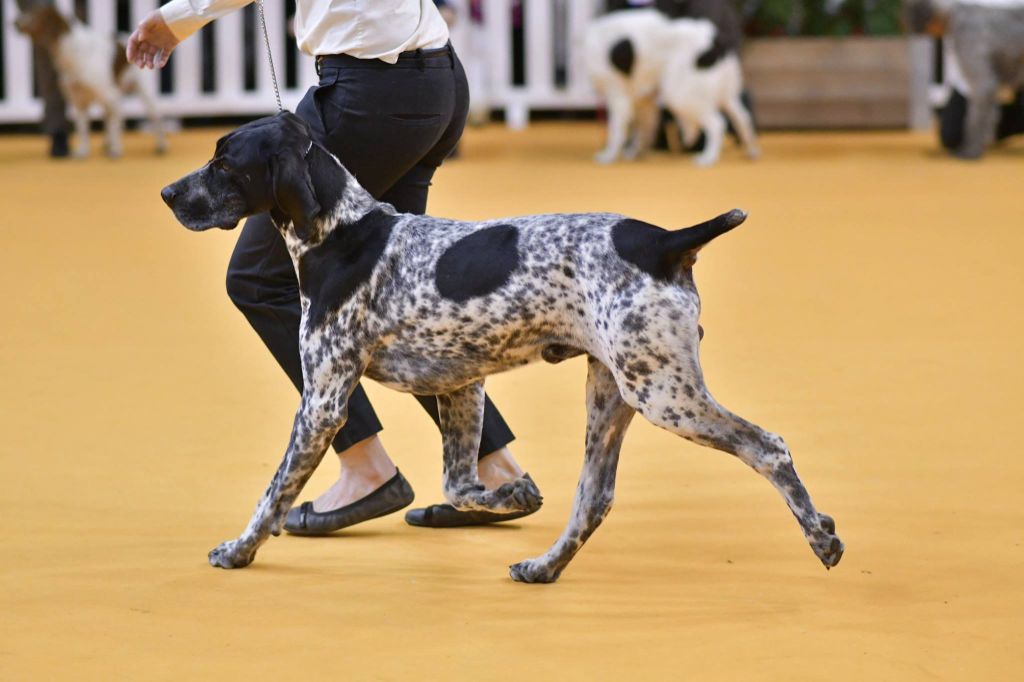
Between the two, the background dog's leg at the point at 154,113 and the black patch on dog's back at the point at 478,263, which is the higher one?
the black patch on dog's back at the point at 478,263

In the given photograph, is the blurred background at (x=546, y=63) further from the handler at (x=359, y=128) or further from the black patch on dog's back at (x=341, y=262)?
the black patch on dog's back at (x=341, y=262)

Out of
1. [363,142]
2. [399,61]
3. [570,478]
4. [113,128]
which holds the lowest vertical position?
[570,478]

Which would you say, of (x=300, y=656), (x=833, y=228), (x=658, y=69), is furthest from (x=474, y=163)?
(x=300, y=656)

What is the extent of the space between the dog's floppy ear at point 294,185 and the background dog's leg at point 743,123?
339 inches

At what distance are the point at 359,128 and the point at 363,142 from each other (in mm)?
34

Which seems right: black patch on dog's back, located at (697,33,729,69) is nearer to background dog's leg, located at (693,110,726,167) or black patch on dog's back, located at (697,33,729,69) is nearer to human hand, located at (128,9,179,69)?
background dog's leg, located at (693,110,726,167)

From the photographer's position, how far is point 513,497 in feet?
11.8

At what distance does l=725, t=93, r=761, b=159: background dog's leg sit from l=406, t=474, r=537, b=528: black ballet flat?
8.16 m

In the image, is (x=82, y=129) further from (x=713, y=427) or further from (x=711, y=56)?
(x=713, y=427)

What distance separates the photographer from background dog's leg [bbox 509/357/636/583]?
341 cm

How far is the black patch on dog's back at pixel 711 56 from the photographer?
11375 millimetres

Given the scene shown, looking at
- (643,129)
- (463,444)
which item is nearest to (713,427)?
(463,444)

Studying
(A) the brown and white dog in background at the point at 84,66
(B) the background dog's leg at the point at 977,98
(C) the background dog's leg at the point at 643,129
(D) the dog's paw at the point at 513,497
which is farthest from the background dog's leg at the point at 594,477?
(A) the brown and white dog in background at the point at 84,66

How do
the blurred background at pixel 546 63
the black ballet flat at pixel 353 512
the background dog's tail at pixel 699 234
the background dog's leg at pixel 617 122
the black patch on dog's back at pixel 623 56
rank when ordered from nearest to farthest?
the background dog's tail at pixel 699 234, the black ballet flat at pixel 353 512, the black patch on dog's back at pixel 623 56, the background dog's leg at pixel 617 122, the blurred background at pixel 546 63
